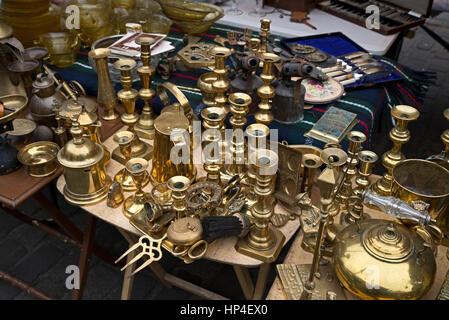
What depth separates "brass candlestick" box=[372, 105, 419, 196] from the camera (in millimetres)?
1394

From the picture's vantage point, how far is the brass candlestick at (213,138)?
1.50 metres

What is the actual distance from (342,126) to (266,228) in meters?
0.74

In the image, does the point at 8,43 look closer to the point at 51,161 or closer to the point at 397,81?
the point at 51,161

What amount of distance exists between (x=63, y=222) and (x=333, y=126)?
1.40 metres

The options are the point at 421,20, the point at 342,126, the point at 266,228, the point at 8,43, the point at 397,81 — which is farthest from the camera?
the point at 421,20

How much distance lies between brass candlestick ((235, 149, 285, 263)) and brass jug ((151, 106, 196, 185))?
1.17 feet

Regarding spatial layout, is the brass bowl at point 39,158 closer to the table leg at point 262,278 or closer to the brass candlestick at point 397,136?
the table leg at point 262,278

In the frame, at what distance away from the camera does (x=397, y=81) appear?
2215mm

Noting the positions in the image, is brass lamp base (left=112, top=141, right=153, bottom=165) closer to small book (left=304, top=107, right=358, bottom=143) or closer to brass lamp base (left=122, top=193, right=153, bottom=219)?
brass lamp base (left=122, top=193, right=153, bottom=219)

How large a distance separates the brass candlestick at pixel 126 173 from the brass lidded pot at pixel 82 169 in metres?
0.07

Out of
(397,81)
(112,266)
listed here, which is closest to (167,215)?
(112,266)

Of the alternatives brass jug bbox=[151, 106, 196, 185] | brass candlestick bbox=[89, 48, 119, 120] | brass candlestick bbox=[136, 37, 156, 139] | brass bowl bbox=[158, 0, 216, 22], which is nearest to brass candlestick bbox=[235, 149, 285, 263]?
brass jug bbox=[151, 106, 196, 185]

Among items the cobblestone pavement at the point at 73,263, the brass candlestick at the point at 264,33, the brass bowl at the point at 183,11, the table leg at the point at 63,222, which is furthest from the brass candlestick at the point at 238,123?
the brass bowl at the point at 183,11

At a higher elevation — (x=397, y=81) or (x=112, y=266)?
(x=397, y=81)
